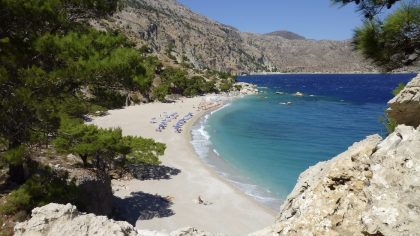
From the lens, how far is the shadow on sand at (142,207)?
1712 cm

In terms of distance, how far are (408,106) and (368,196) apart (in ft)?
4.40

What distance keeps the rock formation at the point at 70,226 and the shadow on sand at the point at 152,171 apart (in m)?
18.3

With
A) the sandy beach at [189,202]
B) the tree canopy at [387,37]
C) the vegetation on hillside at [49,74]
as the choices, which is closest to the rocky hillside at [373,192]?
the tree canopy at [387,37]

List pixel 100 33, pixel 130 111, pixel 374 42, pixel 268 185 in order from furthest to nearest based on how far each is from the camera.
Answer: pixel 130 111 < pixel 268 185 < pixel 100 33 < pixel 374 42

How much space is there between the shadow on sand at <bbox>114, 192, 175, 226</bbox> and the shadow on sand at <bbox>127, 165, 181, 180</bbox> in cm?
303

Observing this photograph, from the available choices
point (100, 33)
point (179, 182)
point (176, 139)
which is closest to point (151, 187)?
point (179, 182)

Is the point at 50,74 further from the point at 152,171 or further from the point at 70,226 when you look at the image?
the point at 152,171

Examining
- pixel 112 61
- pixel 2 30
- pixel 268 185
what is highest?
pixel 2 30

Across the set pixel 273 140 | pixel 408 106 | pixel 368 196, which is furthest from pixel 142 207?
pixel 273 140

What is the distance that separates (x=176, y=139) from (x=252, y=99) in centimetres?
5036

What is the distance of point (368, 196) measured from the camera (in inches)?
119

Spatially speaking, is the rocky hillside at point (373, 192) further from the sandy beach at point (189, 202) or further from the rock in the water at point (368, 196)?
the sandy beach at point (189, 202)

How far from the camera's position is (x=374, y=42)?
5484 mm

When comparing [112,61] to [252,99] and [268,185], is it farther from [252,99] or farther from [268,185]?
[252,99]
